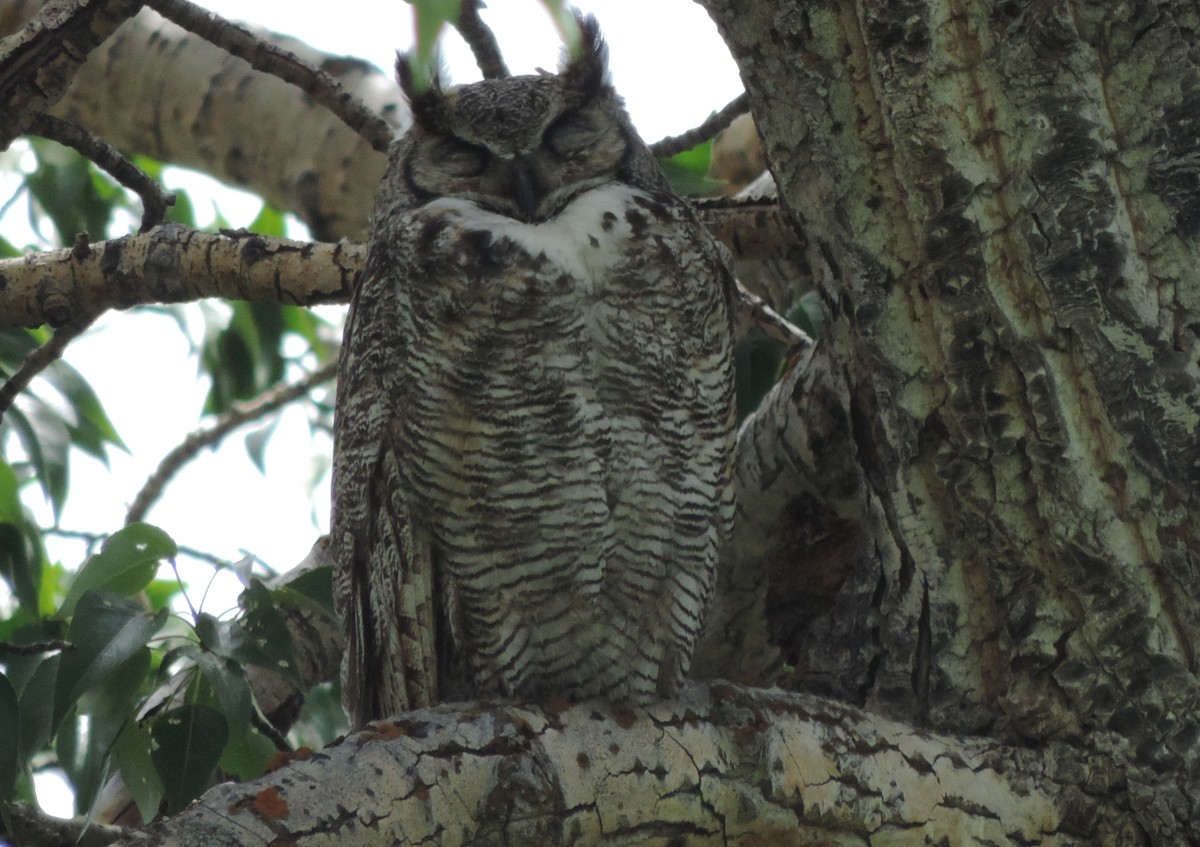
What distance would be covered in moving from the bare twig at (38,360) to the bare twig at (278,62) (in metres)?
0.58

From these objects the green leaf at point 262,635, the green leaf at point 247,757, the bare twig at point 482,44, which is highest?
the bare twig at point 482,44

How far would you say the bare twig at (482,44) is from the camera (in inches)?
107

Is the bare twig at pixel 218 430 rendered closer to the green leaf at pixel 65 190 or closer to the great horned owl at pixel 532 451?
the green leaf at pixel 65 190

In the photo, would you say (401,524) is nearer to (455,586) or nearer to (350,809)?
(455,586)

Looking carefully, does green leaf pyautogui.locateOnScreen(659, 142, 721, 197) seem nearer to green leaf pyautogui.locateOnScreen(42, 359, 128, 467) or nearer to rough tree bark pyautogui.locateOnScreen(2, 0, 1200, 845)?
rough tree bark pyautogui.locateOnScreen(2, 0, 1200, 845)

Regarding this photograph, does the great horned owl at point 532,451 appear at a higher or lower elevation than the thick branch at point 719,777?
higher

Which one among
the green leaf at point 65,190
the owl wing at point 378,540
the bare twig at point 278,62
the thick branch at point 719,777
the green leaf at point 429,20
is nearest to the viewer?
the green leaf at point 429,20

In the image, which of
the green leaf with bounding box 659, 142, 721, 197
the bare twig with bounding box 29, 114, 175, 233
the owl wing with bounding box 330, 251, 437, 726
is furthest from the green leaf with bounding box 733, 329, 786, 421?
the bare twig with bounding box 29, 114, 175, 233

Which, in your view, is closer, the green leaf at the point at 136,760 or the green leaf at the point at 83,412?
the green leaf at the point at 136,760

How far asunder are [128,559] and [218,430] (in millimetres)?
1781

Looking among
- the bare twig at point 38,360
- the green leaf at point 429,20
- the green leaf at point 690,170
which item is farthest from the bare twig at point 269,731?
Answer: the green leaf at point 429,20

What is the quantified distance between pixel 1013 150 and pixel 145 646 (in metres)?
1.37

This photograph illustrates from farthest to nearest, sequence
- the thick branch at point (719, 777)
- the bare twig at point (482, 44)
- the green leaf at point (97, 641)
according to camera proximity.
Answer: the bare twig at point (482, 44), the green leaf at point (97, 641), the thick branch at point (719, 777)

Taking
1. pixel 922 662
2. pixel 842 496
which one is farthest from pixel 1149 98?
pixel 842 496
